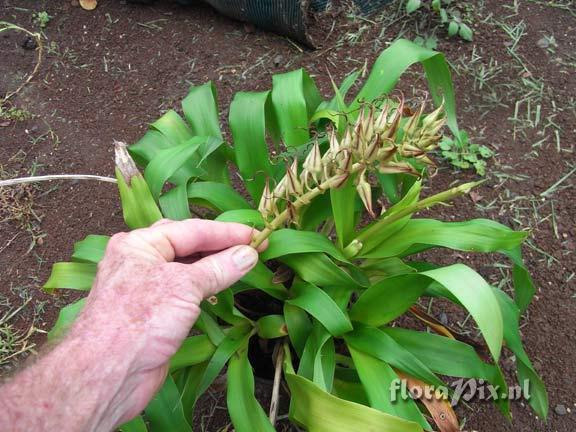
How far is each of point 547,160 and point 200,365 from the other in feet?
6.16

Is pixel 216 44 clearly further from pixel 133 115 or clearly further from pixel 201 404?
pixel 201 404

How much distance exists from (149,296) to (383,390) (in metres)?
0.66

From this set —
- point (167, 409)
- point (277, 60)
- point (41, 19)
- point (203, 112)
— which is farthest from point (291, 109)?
point (41, 19)

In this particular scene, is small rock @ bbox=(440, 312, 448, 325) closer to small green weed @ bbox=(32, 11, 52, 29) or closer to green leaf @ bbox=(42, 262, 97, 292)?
green leaf @ bbox=(42, 262, 97, 292)

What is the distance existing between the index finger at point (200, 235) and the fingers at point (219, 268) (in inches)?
2.6

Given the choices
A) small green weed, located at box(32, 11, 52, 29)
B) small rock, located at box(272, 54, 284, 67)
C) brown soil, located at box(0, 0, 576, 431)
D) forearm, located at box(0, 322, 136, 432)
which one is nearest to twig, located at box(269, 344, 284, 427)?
brown soil, located at box(0, 0, 576, 431)

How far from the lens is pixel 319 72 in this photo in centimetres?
295

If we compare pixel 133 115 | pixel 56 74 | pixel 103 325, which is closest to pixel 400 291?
pixel 103 325

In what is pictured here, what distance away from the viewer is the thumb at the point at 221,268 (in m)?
1.26

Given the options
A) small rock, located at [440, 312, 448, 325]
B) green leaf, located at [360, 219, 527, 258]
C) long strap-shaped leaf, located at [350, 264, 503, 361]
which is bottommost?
small rock, located at [440, 312, 448, 325]

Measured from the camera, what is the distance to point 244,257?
135 centimetres

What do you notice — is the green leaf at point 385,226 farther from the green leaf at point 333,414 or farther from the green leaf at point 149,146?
the green leaf at point 149,146

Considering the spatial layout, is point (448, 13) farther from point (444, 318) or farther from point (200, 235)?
point (200, 235)

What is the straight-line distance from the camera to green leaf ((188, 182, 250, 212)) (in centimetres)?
169
